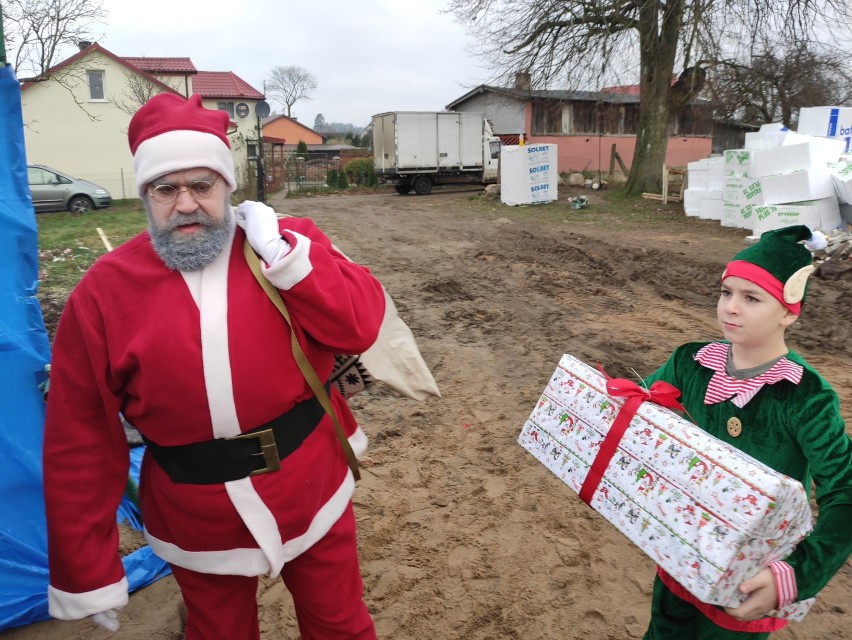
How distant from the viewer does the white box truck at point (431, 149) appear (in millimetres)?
22062

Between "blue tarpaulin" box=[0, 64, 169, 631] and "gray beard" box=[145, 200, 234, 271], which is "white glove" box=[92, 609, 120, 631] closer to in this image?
"gray beard" box=[145, 200, 234, 271]

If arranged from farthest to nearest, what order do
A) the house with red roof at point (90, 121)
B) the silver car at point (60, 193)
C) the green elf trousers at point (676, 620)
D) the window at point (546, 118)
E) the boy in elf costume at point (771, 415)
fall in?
the window at point (546, 118) < the house with red roof at point (90, 121) < the silver car at point (60, 193) < the green elf trousers at point (676, 620) < the boy in elf costume at point (771, 415)

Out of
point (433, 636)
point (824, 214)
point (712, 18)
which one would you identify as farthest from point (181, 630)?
point (712, 18)

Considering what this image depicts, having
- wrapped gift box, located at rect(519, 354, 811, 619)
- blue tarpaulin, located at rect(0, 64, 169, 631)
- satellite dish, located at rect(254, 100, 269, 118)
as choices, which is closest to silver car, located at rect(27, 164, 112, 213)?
satellite dish, located at rect(254, 100, 269, 118)

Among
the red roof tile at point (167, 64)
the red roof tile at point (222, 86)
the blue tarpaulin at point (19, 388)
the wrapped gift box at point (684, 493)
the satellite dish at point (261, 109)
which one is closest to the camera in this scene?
the wrapped gift box at point (684, 493)

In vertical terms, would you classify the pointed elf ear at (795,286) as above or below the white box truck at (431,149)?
below

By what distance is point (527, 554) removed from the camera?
3.02 metres

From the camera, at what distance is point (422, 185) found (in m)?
23.1

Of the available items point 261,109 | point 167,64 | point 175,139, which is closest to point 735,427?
point 175,139

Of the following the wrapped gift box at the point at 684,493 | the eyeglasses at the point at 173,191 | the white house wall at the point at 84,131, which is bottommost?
the wrapped gift box at the point at 684,493

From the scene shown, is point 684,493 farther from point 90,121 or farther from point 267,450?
point 90,121

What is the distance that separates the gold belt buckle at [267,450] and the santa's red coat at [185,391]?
0.06 feet

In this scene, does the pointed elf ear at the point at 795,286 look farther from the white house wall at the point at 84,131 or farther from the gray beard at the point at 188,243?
the white house wall at the point at 84,131

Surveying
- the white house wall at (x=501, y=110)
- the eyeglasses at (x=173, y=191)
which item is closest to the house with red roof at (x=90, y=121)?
the white house wall at (x=501, y=110)
